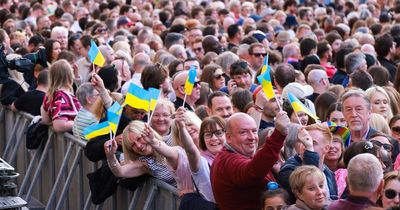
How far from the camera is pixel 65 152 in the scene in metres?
14.0

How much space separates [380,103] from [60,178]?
11.5 feet

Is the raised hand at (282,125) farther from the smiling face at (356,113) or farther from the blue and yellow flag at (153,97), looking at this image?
the smiling face at (356,113)

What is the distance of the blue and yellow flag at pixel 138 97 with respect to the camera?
448 inches

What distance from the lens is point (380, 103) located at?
44.2 feet

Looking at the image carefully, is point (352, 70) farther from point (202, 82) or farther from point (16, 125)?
point (16, 125)

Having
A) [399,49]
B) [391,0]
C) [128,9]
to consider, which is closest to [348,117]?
[399,49]

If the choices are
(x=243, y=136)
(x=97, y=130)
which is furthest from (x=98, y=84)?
(x=243, y=136)

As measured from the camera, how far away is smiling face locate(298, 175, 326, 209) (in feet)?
30.6

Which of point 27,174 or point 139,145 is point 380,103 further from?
point 27,174

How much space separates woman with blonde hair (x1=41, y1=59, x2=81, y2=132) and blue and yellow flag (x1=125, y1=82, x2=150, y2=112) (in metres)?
2.59

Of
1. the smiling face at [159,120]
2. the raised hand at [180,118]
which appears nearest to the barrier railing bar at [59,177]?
the smiling face at [159,120]

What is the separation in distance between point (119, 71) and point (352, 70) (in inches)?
120

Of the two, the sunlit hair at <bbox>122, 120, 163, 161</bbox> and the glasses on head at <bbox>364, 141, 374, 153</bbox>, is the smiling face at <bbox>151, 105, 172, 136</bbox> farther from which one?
the glasses on head at <bbox>364, 141, 374, 153</bbox>

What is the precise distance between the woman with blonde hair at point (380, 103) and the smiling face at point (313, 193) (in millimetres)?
4133
